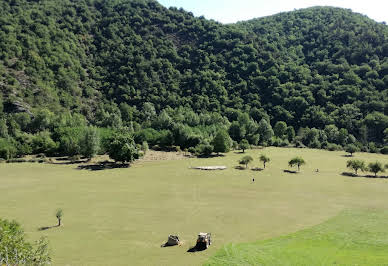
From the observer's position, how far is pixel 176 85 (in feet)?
529

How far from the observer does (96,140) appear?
82625mm

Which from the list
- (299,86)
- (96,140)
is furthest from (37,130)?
(299,86)

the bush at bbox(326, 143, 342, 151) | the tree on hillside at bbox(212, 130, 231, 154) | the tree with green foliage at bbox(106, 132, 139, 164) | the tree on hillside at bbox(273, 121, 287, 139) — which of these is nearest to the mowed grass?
the tree with green foliage at bbox(106, 132, 139, 164)

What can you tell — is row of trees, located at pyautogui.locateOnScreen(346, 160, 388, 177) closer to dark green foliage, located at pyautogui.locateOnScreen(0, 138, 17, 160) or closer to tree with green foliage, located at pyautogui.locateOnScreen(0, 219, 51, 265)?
tree with green foliage, located at pyautogui.locateOnScreen(0, 219, 51, 265)

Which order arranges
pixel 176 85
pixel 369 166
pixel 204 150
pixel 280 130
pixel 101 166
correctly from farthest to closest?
pixel 176 85
pixel 280 130
pixel 204 150
pixel 101 166
pixel 369 166

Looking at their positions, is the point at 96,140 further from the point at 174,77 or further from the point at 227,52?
the point at 227,52

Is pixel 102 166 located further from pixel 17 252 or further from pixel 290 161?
pixel 17 252

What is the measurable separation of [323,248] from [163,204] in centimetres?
Answer: 2272

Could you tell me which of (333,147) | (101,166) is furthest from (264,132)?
(101,166)

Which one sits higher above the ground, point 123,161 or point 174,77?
point 174,77

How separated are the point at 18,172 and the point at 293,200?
55185 millimetres

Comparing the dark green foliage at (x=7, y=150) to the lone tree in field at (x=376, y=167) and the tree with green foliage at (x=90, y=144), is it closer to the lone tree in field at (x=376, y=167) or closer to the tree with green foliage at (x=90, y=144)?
the tree with green foliage at (x=90, y=144)

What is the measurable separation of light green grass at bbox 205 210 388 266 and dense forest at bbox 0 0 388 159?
53036mm

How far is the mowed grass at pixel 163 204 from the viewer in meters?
31.3
